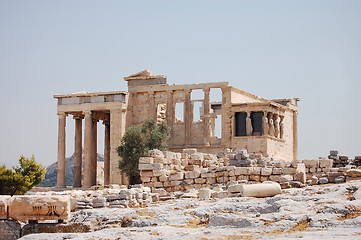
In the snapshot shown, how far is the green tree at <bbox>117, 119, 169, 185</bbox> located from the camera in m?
37.5

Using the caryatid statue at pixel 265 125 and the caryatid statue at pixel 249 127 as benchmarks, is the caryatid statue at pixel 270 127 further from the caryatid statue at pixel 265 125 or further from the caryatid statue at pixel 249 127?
the caryatid statue at pixel 249 127

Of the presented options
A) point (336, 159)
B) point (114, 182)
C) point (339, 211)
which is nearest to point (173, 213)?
point (339, 211)

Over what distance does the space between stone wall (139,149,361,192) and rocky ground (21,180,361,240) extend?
431cm

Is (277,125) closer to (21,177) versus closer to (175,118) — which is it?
(175,118)

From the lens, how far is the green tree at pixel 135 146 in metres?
37.5

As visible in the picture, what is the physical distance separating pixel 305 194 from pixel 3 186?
23.6 m

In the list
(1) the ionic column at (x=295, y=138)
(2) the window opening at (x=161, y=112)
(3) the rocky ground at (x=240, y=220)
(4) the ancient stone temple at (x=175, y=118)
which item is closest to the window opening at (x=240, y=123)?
(4) the ancient stone temple at (x=175, y=118)

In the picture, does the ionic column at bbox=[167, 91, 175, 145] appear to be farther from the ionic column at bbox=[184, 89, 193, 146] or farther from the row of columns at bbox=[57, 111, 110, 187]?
the row of columns at bbox=[57, 111, 110, 187]

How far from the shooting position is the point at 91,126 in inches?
1642

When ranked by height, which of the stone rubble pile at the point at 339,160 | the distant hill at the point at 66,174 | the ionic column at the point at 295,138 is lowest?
the distant hill at the point at 66,174

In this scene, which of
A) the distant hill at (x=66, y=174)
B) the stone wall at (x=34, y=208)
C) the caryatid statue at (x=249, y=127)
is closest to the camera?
the stone wall at (x=34, y=208)

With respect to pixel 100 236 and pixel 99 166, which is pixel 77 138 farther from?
pixel 100 236

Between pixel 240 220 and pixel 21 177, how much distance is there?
84.8 ft

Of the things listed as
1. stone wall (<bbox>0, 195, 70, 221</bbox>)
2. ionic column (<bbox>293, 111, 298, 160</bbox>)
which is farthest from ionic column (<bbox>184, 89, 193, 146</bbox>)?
stone wall (<bbox>0, 195, 70, 221</bbox>)
